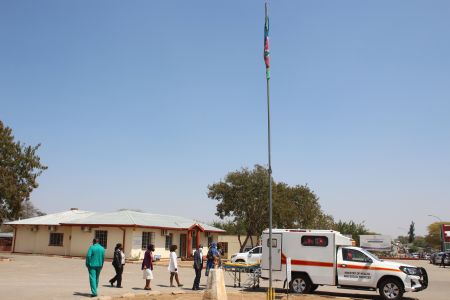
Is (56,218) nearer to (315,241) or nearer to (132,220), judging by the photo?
(132,220)

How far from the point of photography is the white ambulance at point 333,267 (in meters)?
16.6

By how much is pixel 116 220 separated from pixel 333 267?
22.7 meters

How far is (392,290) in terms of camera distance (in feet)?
54.3

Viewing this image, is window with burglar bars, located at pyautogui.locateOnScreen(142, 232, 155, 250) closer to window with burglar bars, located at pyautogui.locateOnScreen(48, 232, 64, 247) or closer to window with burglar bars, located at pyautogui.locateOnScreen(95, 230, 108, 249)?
window with burglar bars, located at pyautogui.locateOnScreen(95, 230, 108, 249)

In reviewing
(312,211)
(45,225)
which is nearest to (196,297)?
(45,225)

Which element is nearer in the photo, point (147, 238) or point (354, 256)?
point (354, 256)

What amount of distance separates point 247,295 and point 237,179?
2979cm

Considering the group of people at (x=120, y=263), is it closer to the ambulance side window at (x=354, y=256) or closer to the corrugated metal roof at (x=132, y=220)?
the ambulance side window at (x=354, y=256)

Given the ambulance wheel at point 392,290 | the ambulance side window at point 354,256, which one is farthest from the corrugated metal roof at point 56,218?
the ambulance wheel at point 392,290

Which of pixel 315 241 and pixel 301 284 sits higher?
pixel 315 241

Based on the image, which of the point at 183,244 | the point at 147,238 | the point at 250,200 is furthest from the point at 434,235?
the point at 147,238

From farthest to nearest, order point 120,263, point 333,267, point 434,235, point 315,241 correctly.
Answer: point 434,235 < point 315,241 < point 333,267 < point 120,263

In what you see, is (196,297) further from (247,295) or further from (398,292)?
(398,292)

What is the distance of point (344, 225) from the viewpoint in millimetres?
90750
